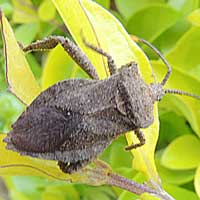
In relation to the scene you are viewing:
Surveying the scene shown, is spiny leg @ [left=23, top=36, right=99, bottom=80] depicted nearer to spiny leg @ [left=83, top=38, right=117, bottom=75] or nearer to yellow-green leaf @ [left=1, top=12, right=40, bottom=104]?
spiny leg @ [left=83, top=38, right=117, bottom=75]

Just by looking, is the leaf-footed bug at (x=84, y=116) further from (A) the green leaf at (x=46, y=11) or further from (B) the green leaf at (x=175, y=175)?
(A) the green leaf at (x=46, y=11)

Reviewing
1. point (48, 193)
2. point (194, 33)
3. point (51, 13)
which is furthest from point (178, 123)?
point (51, 13)

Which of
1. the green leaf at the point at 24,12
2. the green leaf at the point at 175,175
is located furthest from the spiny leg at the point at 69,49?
the green leaf at the point at 24,12

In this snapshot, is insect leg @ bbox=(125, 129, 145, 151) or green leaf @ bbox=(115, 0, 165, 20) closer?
insect leg @ bbox=(125, 129, 145, 151)

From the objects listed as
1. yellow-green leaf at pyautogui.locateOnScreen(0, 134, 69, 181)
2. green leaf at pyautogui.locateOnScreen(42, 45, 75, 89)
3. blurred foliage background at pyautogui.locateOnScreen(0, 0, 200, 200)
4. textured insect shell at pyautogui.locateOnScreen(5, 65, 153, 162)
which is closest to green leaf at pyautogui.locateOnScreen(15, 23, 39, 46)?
blurred foliage background at pyautogui.locateOnScreen(0, 0, 200, 200)

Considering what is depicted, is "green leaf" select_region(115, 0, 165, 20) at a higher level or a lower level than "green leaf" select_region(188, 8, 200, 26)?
lower

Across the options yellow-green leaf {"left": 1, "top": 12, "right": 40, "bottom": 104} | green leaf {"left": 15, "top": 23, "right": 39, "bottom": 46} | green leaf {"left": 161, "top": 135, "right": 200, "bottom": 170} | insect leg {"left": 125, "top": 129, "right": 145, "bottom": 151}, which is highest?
yellow-green leaf {"left": 1, "top": 12, "right": 40, "bottom": 104}

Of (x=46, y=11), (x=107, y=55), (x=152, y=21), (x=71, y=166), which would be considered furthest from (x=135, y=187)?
(x=46, y=11)
